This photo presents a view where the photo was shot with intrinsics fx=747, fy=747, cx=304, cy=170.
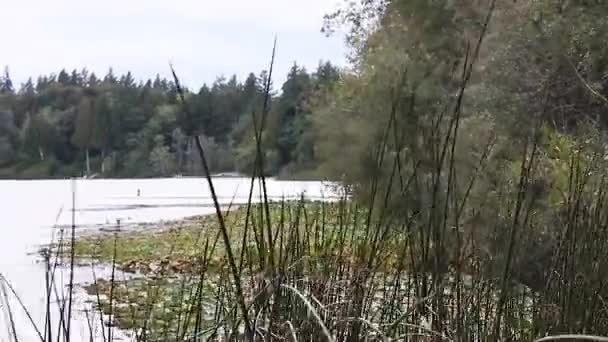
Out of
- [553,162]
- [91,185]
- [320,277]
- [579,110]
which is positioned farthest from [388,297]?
[91,185]

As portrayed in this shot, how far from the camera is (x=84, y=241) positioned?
1344cm

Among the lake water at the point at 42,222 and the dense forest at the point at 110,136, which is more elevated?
the dense forest at the point at 110,136

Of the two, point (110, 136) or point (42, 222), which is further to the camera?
point (42, 222)

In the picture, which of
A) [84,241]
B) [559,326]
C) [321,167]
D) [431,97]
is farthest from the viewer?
[84,241]

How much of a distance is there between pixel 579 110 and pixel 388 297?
210 inches

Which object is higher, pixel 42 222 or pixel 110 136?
pixel 110 136

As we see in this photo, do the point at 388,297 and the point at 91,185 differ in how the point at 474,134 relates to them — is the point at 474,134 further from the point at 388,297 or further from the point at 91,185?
the point at 91,185

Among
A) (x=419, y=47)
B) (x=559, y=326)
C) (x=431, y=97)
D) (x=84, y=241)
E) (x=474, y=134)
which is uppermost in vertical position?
(x=419, y=47)

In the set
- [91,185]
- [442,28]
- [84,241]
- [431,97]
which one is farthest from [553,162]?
[91,185]

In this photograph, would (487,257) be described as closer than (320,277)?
No

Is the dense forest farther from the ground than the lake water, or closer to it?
farther from the ground

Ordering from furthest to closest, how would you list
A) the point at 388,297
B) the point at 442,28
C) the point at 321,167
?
the point at 321,167, the point at 442,28, the point at 388,297

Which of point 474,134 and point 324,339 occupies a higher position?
point 474,134

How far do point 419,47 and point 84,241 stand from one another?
6.85 meters
